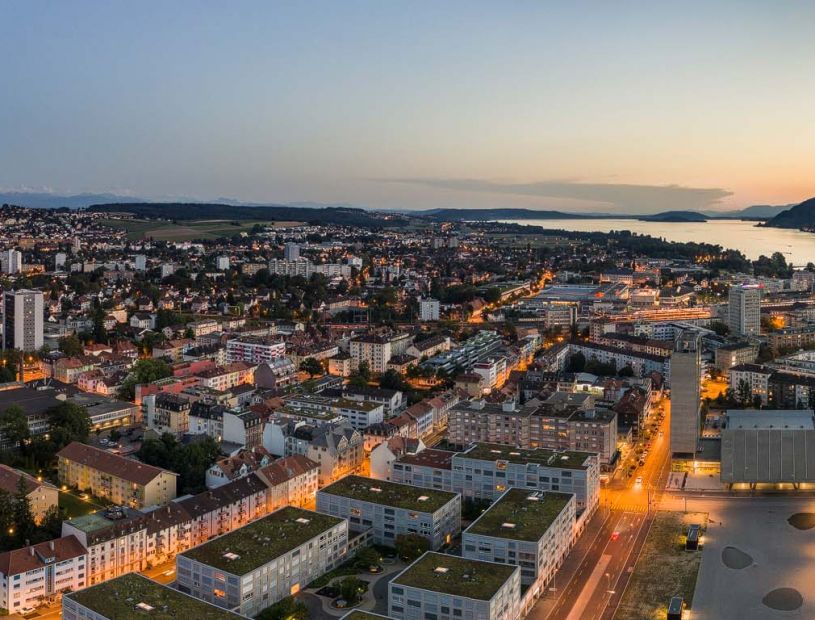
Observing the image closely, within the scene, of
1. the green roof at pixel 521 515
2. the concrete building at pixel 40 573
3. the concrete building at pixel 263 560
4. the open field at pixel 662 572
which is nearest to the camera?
the concrete building at pixel 263 560

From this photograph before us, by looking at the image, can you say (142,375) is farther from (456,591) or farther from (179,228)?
(179,228)

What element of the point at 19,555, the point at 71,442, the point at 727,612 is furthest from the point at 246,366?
the point at 727,612

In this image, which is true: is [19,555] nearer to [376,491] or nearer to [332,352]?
[376,491]

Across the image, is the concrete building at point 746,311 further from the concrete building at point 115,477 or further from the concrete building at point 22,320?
the concrete building at point 22,320

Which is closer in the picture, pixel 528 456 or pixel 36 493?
pixel 36 493

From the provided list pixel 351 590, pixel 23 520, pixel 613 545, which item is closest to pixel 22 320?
pixel 23 520

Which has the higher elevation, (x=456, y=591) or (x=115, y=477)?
(x=456, y=591)

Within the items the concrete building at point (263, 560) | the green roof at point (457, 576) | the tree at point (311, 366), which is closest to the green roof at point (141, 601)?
the concrete building at point (263, 560)

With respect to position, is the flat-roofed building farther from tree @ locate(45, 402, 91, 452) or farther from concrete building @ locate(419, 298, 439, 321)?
concrete building @ locate(419, 298, 439, 321)
